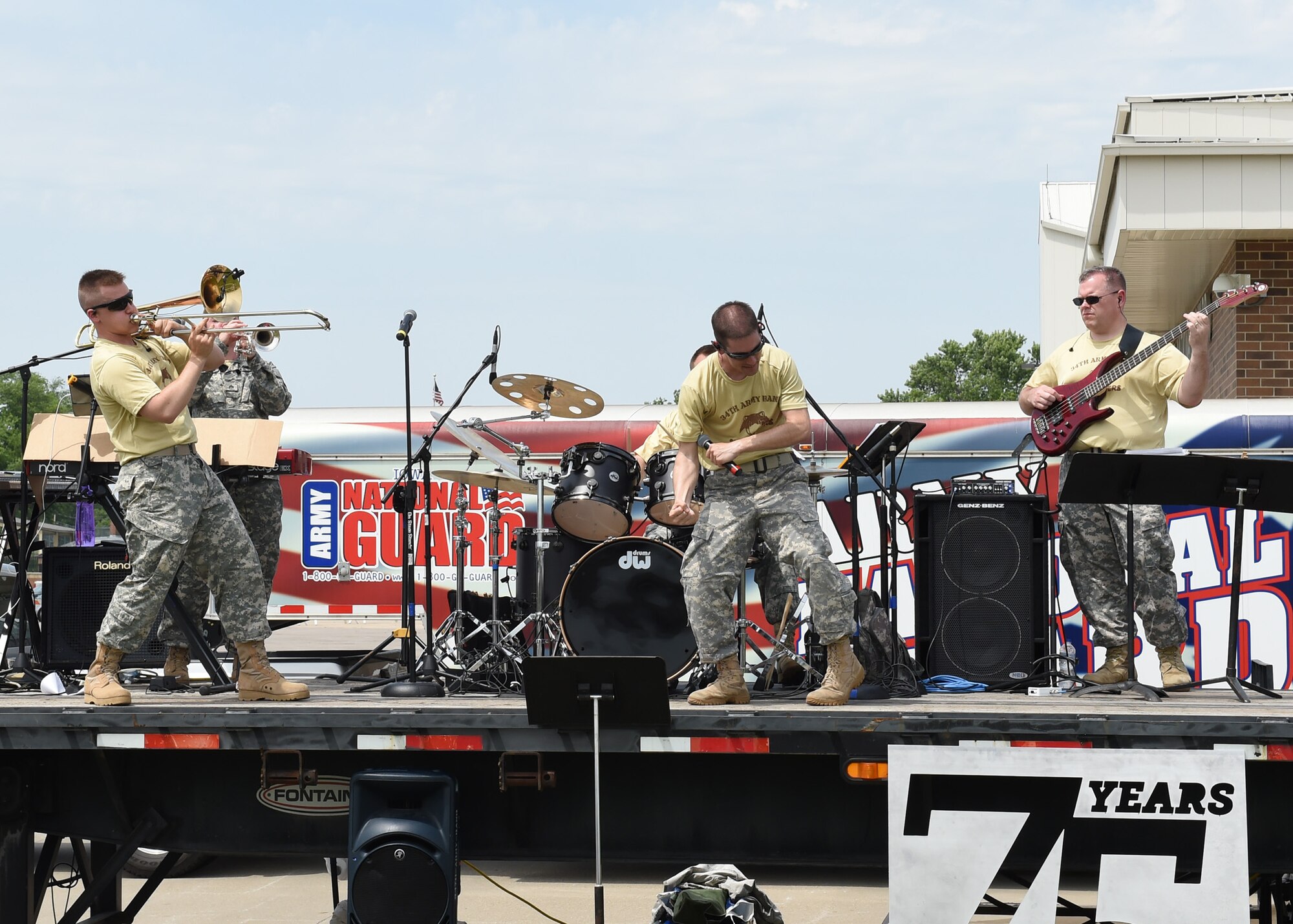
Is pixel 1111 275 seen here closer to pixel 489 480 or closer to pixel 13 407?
pixel 489 480

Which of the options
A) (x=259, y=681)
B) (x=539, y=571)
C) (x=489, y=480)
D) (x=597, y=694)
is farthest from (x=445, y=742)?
(x=489, y=480)

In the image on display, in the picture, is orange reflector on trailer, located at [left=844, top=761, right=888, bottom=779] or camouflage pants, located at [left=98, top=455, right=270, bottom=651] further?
camouflage pants, located at [left=98, top=455, right=270, bottom=651]

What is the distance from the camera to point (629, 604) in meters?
6.36

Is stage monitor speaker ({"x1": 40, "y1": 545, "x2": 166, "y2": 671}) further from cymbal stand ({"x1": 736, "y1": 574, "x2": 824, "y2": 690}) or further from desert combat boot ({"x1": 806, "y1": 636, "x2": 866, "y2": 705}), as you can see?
desert combat boot ({"x1": 806, "y1": 636, "x2": 866, "y2": 705})

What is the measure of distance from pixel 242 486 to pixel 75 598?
1.10 metres

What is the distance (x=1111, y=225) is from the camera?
10258 millimetres

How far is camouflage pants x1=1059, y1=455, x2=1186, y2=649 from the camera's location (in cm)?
552

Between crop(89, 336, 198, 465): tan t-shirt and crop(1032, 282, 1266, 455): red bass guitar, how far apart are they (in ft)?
12.1

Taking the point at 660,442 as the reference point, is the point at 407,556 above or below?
below

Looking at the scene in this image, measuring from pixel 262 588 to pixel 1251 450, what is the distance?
21.8 ft

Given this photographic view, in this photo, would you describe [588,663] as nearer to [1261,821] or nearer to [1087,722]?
[1087,722]

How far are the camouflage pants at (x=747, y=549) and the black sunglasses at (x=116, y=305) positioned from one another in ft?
8.23

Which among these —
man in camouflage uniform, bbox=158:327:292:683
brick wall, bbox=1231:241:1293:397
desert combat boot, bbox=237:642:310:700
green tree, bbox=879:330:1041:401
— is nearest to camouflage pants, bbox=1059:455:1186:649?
desert combat boot, bbox=237:642:310:700

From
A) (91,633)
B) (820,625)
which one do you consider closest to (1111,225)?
(820,625)
